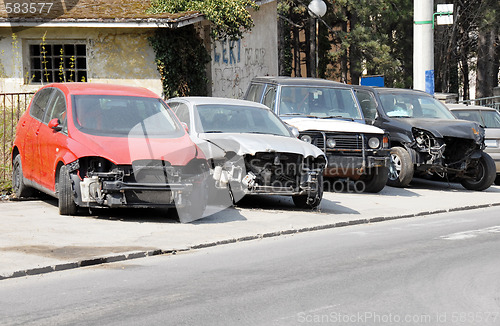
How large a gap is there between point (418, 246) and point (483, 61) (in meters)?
38.5

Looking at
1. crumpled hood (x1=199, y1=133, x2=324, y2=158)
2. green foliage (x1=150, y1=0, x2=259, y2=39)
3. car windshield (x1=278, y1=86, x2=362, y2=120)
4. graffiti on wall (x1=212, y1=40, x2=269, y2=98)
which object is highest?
green foliage (x1=150, y1=0, x2=259, y2=39)

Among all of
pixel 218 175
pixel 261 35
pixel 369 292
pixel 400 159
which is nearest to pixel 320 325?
pixel 369 292

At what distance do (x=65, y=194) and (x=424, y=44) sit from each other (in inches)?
581

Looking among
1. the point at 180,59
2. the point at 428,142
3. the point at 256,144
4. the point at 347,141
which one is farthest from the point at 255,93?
the point at 180,59

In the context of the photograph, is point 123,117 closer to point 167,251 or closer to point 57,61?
point 167,251

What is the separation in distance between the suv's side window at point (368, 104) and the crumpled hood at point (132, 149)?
7.26 metres

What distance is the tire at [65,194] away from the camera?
1116cm

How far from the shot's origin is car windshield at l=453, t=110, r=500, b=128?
20000 millimetres

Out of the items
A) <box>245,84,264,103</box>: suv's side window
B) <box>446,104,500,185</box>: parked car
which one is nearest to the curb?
<box>245,84,264,103</box>: suv's side window

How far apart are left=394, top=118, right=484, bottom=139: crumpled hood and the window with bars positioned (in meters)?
10.2

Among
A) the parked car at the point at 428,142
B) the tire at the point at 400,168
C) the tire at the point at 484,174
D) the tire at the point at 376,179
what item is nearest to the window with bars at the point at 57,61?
the parked car at the point at 428,142

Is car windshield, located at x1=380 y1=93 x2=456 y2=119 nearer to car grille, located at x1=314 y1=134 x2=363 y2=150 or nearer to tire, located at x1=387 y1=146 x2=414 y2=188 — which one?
tire, located at x1=387 y1=146 x2=414 y2=188

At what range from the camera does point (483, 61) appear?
4619 cm

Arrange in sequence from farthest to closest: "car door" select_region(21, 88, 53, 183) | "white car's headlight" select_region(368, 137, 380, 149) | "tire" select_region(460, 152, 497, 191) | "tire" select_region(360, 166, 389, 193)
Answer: "tire" select_region(460, 152, 497, 191) → "tire" select_region(360, 166, 389, 193) → "white car's headlight" select_region(368, 137, 380, 149) → "car door" select_region(21, 88, 53, 183)
